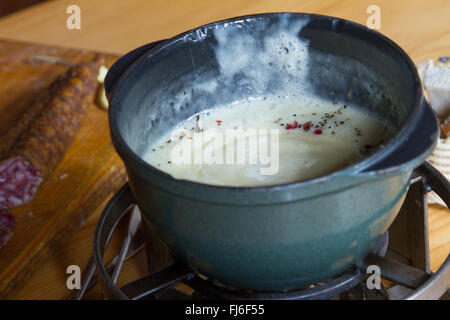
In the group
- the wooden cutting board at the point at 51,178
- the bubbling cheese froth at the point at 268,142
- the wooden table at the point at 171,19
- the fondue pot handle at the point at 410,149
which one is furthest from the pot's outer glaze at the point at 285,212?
the wooden table at the point at 171,19

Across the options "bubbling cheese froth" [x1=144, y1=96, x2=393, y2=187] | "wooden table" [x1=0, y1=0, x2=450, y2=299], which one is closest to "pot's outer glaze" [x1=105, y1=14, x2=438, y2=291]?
"bubbling cheese froth" [x1=144, y1=96, x2=393, y2=187]

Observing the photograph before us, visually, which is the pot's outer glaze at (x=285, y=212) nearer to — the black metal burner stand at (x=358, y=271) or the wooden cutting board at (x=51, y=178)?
the black metal burner stand at (x=358, y=271)

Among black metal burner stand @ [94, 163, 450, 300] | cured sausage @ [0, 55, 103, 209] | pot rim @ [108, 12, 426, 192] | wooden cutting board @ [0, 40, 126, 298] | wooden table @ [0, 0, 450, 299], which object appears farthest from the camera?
wooden table @ [0, 0, 450, 299]

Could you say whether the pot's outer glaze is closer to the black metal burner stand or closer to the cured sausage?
the black metal burner stand

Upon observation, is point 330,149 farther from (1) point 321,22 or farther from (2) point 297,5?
(2) point 297,5

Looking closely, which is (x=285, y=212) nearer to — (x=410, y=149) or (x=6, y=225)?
(x=410, y=149)
